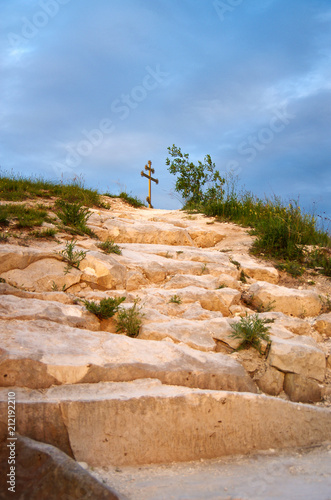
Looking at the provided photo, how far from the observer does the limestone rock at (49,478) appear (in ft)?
5.35

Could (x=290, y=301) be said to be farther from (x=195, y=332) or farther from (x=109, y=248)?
(x=109, y=248)

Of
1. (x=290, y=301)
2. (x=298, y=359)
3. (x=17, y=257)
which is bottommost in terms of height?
(x=298, y=359)

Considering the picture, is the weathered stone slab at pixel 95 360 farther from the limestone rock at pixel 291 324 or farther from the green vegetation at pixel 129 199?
the green vegetation at pixel 129 199

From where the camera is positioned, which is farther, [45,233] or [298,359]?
[45,233]

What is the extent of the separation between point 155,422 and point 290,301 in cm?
314

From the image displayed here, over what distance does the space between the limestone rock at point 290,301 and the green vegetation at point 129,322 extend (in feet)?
6.56

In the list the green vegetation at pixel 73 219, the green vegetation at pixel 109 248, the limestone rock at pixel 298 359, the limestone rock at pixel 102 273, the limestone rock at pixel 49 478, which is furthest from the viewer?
the green vegetation at pixel 73 219

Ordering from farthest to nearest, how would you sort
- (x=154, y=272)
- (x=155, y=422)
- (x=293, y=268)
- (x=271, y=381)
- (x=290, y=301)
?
(x=293, y=268), (x=154, y=272), (x=290, y=301), (x=271, y=381), (x=155, y=422)

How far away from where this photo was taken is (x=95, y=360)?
111 inches

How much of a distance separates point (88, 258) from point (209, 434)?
3.02 meters

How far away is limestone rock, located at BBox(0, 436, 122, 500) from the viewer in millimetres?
1631

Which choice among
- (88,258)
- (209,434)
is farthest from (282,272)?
(209,434)

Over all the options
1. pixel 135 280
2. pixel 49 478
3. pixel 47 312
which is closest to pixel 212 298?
pixel 135 280

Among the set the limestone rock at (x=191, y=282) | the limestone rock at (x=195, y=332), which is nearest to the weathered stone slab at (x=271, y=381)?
the limestone rock at (x=195, y=332)
